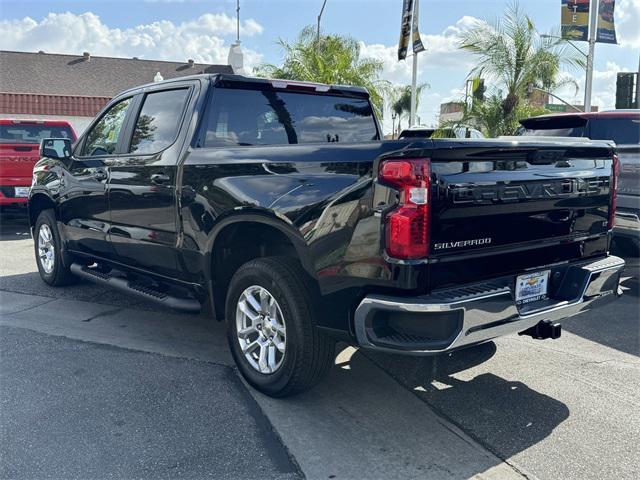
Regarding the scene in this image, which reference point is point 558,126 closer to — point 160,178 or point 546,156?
point 546,156

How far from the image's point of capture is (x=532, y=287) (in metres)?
3.50

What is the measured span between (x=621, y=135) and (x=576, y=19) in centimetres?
1101

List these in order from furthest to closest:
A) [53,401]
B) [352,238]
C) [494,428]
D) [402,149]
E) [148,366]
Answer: [148,366]
[53,401]
[494,428]
[352,238]
[402,149]

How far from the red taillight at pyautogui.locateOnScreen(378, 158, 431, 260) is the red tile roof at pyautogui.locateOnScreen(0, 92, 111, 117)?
31.8 meters

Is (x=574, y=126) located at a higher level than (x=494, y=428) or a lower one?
higher

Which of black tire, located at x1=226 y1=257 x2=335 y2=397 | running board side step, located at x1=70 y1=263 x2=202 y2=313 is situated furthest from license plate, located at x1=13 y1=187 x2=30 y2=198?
black tire, located at x1=226 y1=257 x2=335 y2=397

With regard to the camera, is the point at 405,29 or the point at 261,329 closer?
the point at 261,329

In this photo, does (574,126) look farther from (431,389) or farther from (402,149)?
(402,149)

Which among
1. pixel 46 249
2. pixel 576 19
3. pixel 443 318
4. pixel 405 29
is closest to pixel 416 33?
pixel 405 29

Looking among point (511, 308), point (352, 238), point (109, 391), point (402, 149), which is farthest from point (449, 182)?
point (109, 391)

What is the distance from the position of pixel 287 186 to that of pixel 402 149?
0.80 meters

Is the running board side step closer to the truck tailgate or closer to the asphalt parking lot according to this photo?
the asphalt parking lot

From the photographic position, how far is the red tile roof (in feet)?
106

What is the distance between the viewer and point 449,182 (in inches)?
Result: 117
